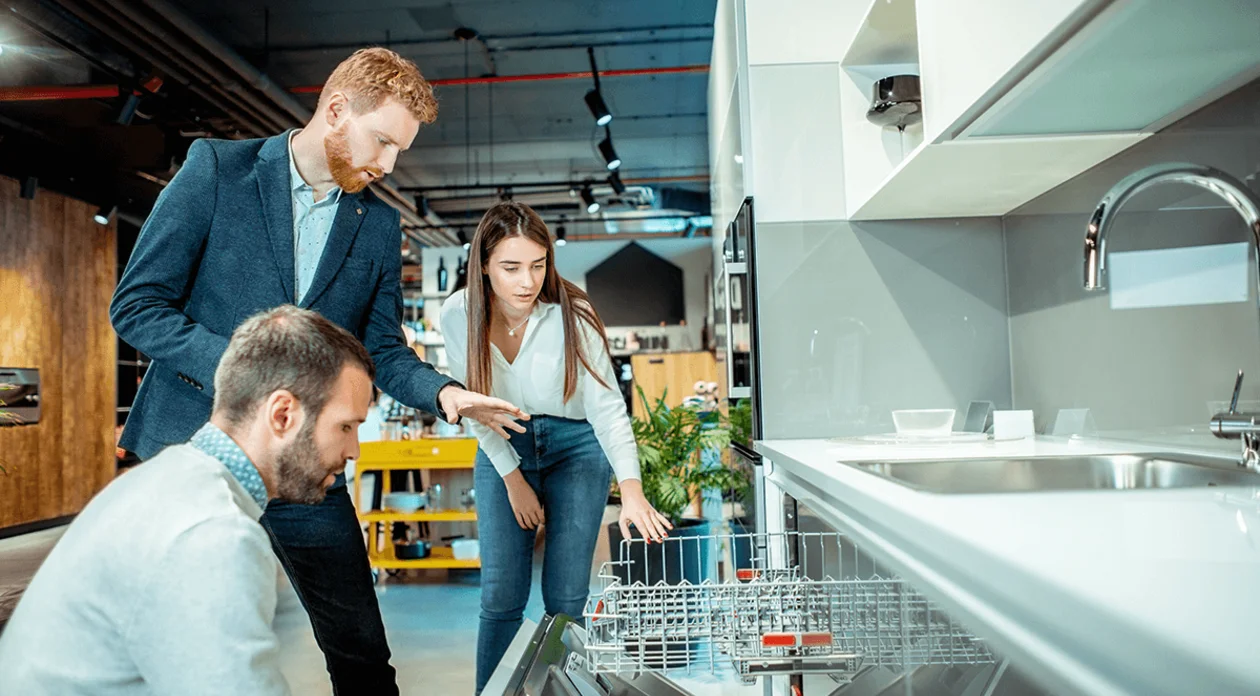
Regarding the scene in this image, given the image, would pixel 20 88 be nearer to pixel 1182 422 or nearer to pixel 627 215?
pixel 1182 422

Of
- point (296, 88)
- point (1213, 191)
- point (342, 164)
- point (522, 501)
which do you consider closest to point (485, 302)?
point (522, 501)

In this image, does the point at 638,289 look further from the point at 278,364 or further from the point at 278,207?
the point at 278,364

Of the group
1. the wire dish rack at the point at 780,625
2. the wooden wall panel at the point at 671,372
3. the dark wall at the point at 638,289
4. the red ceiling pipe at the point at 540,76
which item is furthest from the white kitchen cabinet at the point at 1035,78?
the dark wall at the point at 638,289

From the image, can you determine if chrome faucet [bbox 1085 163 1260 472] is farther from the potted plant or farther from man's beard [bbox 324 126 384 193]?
the potted plant

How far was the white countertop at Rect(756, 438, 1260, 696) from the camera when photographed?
1.57ft

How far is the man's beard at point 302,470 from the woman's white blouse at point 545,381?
0.95 m

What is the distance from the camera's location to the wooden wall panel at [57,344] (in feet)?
24.8

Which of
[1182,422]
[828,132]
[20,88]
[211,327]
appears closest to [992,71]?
[1182,422]

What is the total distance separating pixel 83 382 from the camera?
8.68 m

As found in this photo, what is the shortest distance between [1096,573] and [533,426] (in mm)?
1667

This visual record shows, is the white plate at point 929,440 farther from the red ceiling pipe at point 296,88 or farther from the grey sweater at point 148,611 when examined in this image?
the red ceiling pipe at point 296,88

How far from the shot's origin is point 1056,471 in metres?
1.71

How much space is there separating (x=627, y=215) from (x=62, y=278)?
22.1ft

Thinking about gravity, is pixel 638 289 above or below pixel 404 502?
above
